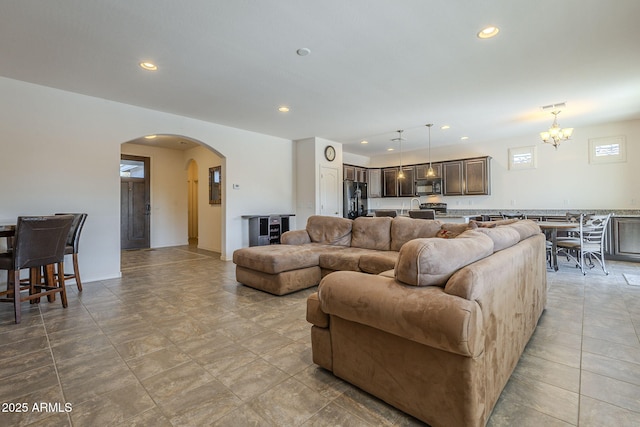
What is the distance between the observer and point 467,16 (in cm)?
252

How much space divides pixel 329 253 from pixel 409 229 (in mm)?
1112

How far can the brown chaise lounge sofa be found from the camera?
1250 mm

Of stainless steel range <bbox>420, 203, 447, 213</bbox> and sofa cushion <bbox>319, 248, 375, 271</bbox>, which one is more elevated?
stainless steel range <bbox>420, 203, 447, 213</bbox>

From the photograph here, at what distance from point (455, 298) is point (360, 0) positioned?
2325 millimetres

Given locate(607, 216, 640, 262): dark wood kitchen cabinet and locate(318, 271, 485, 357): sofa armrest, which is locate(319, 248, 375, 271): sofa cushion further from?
locate(607, 216, 640, 262): dark wood kitchen cabinet

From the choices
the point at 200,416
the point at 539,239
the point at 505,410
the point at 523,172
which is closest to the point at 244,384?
the point at 200,416

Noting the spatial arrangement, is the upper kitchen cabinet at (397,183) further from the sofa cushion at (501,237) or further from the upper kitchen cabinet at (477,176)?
the sofa cushion at (501,237)

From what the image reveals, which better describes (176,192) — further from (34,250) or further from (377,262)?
(377,262)

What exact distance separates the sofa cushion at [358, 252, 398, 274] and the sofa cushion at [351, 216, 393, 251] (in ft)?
1.96

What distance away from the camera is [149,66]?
3.36 metres

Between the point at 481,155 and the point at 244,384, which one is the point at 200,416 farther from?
the point at 481,155

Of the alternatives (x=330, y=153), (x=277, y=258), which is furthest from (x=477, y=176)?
(x=277, y=258)

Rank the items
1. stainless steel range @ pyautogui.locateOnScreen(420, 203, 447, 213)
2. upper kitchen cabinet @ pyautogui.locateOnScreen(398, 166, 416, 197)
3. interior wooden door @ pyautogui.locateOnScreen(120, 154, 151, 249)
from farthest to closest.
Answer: upper kitchen cabinet @ pyautogui.locateOnScreen(398, 166, 416, 197) < stainless steel range @ pyautogui.locateOnScreen(420, 203, 447, 213) < interior wooden door @ pyautogui.locateOnScreen(120, 154, 151, 249)

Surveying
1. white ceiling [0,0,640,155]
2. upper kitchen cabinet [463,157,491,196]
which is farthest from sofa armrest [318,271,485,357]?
upper kitchen cabinet [463,157,491,196]
